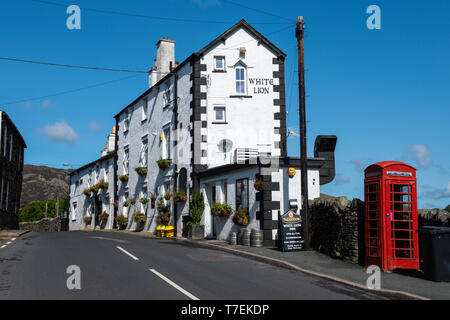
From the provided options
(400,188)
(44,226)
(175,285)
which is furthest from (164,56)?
(44,226)

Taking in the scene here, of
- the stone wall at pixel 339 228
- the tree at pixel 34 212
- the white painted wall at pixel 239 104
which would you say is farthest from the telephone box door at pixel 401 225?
the tree at pixel 34 212

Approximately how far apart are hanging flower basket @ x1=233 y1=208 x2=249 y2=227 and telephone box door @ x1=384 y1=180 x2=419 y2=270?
22.4 feet

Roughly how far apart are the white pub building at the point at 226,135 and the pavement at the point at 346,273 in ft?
7.41

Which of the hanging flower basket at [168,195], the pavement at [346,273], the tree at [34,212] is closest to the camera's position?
the pavement at [346,273]

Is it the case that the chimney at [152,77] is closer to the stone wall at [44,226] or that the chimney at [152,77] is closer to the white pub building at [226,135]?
the white pub building at [226,135]

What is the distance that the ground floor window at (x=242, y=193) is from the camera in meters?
18.2

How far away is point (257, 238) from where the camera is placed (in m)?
16.6

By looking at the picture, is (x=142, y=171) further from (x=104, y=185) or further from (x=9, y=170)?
(x=9, y=170)

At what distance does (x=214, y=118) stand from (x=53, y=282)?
606 inches

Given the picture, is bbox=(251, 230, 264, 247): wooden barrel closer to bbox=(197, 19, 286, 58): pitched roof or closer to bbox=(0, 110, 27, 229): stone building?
bbox=(197, 19, 286, 58): pitched roof

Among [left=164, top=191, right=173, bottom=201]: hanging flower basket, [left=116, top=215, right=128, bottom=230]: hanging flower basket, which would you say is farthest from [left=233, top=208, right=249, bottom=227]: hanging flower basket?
Answer: [left=116, top=215, right=128, bottom=230]: hanging flower basket

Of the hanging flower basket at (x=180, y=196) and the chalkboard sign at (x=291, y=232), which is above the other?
the hanging flower basket at (x=180, y=196)

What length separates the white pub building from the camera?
1738cm
